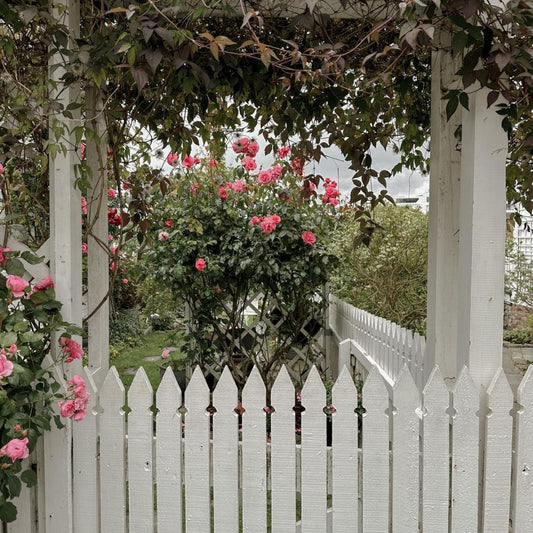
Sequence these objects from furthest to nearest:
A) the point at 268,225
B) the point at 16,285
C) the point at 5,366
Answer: the point at 268,225, the point at 16,285, the point at 5,366

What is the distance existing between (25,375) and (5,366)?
12 cm

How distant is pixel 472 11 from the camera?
1275 mm

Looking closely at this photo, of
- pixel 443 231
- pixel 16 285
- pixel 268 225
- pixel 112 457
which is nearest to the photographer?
pixel 16 285

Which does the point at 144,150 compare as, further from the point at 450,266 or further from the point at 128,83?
the point at 450,266

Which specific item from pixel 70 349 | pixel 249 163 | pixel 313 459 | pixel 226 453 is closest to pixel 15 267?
pixel 70 349

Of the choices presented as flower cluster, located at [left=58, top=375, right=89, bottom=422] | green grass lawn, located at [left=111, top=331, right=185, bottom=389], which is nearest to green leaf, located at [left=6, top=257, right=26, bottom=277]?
flower cluster, located at [left=58, top=375, right=89, bottom=422]

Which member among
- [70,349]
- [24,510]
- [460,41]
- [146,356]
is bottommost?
[146,356]

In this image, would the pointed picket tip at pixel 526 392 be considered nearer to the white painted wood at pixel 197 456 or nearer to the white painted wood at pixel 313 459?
the white painted wood at pixel 313 459

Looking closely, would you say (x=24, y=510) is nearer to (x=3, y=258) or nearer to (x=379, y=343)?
Result: (x=3, y=258)

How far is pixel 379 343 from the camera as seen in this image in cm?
345

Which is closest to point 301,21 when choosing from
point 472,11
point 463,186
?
point 472,11

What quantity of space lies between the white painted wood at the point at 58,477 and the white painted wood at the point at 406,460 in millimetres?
1036

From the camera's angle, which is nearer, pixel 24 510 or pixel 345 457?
pixel 345 457

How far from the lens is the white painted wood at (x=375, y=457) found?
1.57 metres
